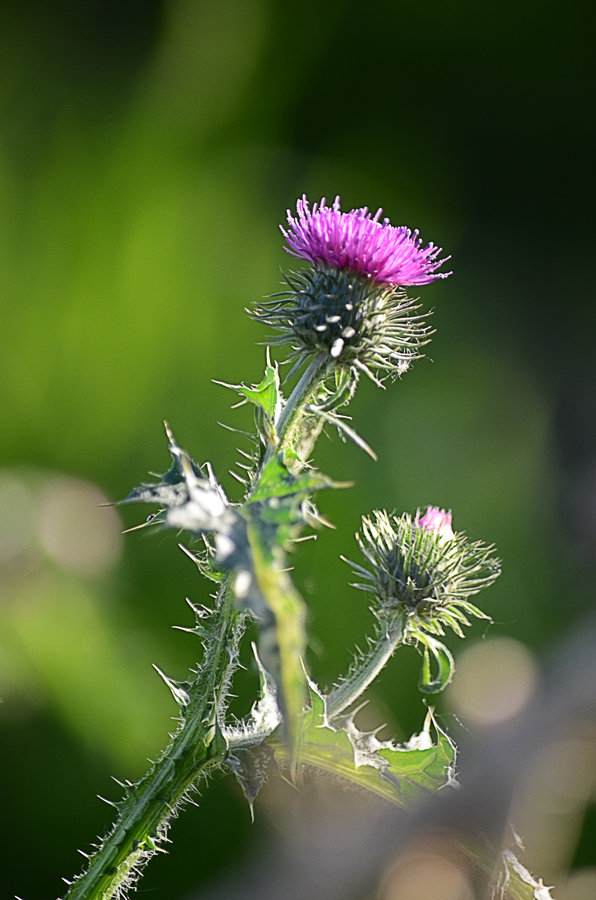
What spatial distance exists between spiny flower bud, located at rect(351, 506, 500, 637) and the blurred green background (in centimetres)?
130

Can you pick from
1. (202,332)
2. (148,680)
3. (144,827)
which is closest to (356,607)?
(148,680)

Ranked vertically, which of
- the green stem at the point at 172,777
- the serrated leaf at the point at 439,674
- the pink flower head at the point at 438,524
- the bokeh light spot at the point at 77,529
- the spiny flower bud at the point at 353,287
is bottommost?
the bokeh light spot at the point at 77,529

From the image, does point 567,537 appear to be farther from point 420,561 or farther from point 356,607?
point 420,561

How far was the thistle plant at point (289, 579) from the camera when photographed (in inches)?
29.1

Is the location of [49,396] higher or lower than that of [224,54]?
lower

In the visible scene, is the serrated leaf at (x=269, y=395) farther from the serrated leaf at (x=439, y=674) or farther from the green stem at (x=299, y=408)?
the serrated leaf at (x=439, y=674)

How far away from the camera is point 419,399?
3.37 meters

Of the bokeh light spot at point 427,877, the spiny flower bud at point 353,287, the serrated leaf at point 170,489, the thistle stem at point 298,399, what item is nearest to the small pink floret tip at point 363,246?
the spiny flower bud at point 353,287

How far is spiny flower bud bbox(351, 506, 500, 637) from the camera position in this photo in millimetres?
1195

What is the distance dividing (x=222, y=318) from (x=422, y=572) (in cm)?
223

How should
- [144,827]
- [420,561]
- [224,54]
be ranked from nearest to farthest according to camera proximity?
[144,827] → [420,561] → [224,54]

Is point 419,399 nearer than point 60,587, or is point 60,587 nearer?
point 60,587

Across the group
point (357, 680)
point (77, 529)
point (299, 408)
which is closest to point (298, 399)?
point (299, 408)

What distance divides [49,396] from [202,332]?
1.86 ft
